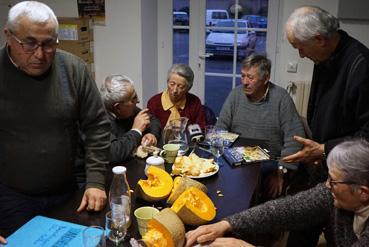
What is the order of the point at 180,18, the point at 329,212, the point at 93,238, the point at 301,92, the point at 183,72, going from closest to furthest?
the point at 93,238 < the point at 329,212 < the point at 183,72 < the point at 301,92 < the point at 180,18

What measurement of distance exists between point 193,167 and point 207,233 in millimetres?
473

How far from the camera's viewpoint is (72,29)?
378cm

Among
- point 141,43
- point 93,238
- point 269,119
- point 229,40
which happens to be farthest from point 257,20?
point 93,238

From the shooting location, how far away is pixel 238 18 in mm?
3826

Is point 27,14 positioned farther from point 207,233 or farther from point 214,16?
point 214,16

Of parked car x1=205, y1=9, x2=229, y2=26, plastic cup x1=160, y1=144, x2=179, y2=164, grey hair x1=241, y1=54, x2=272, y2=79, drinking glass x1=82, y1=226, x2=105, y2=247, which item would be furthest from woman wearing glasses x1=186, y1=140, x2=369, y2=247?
parked car x1=205, y1=9, x2=229, y2=26

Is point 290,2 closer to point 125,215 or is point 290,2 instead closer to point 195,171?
point 195,171

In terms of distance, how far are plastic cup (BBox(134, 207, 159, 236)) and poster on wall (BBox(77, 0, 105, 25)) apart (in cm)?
282

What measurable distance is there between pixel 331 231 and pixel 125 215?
87 cm

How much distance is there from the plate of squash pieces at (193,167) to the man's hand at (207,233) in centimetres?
38

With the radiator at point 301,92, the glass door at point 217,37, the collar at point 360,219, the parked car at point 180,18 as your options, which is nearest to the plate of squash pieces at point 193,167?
the collar at point 360,219

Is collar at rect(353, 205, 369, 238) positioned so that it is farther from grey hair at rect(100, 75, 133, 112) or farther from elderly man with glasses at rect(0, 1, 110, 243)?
grey hair at rect(100, 75, 133, 112)

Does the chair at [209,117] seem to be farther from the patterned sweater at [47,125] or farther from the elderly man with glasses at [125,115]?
the patterned sweater at [47,125]

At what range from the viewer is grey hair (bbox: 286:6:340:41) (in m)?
1.90
